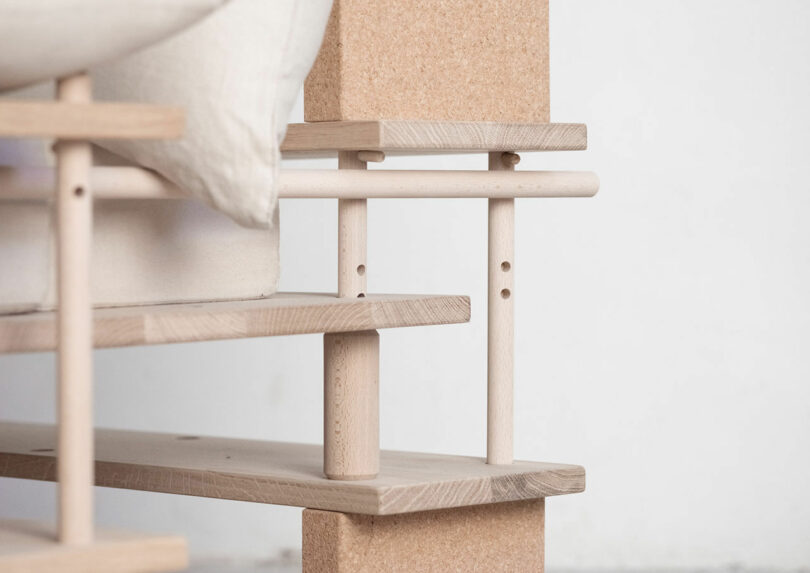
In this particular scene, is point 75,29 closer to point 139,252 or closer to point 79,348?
point 79,348

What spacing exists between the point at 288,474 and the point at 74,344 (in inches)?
25.8

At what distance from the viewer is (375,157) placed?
1.79m

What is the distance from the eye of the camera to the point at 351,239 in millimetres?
1831

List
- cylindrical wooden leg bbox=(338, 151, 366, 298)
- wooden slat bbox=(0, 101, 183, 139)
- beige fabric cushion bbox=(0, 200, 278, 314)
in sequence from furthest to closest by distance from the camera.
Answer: cylindrical wooden leg bbox=(338, 151, 366, 298), beige fabric cushion bbox=(0, 200, 278, 314), wooden slat bbox=(0, 101, 183, 139)

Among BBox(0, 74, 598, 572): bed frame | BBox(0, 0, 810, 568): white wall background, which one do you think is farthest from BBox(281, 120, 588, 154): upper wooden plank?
BBox(0, 0, 810, 568): white wall background

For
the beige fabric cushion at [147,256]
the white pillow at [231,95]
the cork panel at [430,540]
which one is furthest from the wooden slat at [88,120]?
the cork panel at [430,540]

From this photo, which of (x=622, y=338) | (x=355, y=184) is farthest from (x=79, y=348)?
(x=622, y=338)

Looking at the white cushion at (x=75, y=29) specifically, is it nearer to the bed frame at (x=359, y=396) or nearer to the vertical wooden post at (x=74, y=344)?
the vertical wooden post at (x=74, y=344)

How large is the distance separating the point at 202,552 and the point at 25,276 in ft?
5.78

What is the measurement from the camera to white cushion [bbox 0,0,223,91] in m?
1.15

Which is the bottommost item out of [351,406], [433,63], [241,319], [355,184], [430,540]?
[430,540]

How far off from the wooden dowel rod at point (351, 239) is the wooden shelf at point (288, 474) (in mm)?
225

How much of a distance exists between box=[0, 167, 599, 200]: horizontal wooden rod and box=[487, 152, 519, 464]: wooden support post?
5 centimetres

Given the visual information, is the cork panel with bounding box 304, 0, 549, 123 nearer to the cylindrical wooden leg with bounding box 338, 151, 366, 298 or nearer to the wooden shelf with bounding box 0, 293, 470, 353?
the cylindrical wooden leg with bounding box 338, 151, 366, 298
